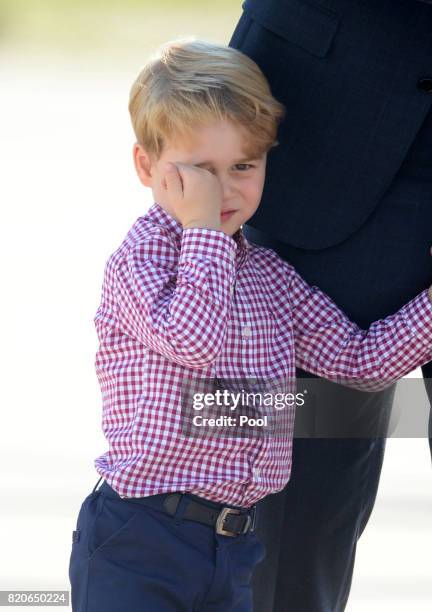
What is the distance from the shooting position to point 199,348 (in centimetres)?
232

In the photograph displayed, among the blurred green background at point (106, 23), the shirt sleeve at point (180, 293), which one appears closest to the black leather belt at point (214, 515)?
the shirt sleeve at point (180, 293)

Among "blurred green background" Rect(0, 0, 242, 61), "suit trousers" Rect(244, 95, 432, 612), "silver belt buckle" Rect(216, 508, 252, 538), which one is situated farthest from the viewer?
"blurred green background" Rect(0, 0, 242, 61)

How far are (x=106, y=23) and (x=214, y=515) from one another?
13624 millimetres

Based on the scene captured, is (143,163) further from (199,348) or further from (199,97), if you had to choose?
(199,348)

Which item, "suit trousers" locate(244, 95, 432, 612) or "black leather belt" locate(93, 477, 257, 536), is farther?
"suit trousers" locate(244, 95, 432, 612)

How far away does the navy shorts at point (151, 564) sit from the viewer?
2.37 metres

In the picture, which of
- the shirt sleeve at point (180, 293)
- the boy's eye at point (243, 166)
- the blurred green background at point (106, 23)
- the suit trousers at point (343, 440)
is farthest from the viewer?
the blurred green background at point (106, 23)

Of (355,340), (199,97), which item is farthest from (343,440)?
(199,97)

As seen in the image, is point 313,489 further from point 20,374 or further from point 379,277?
point 20,374

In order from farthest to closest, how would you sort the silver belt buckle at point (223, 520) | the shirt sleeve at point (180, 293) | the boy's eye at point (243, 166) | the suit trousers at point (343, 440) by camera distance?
the suit trousers at point (343, 440) → the boy's eye at point (243, 166) → the silver belt buckle at point (223, 520) → the shirt sleeve at point (180, 293)

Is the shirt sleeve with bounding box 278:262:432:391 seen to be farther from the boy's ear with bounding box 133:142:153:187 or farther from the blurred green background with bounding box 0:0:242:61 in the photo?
the blurred green background with bounding box 0:0:242:61

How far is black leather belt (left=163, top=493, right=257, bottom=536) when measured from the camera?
2396 millimetres

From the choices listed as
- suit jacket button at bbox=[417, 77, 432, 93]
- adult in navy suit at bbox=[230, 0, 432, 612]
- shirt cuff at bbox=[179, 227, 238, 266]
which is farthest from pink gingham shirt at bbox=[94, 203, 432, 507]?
suit jacket button at bbox=[417, 77, 432, 93]

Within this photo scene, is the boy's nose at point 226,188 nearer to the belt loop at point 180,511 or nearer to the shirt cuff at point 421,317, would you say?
the shirt cuff at point 421,317
